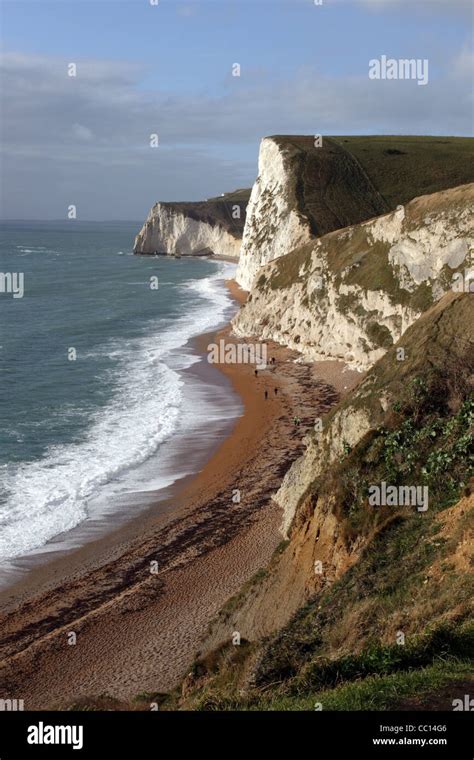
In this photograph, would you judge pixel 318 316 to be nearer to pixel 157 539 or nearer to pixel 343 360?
pixel 343 360

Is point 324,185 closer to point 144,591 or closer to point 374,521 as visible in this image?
point 144,591

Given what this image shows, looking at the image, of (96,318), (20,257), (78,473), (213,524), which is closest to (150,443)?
(78,473)

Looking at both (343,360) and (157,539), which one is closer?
(157,539)

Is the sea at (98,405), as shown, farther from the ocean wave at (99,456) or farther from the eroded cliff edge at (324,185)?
the eroded cliff edge at (324,185)

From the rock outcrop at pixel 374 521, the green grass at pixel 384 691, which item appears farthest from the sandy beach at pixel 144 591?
the green grass at pixel 384 691

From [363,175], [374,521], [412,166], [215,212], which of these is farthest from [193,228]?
[374,521]
